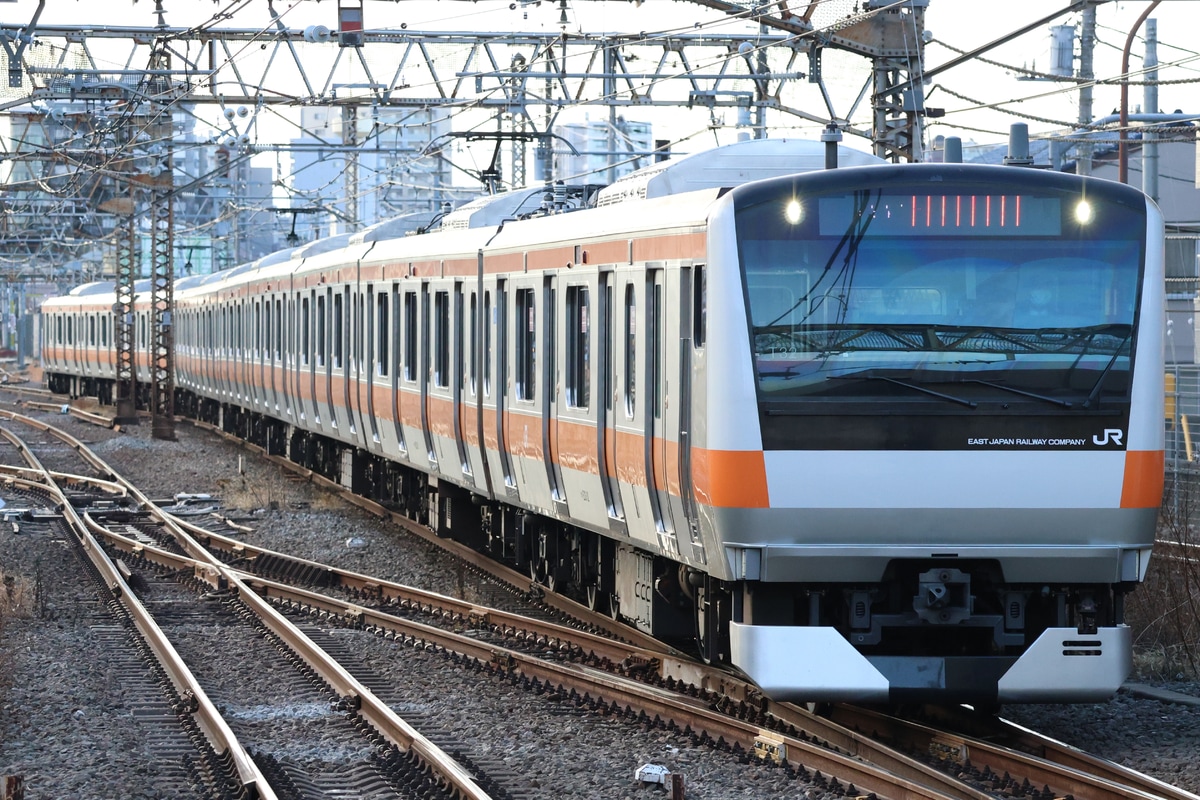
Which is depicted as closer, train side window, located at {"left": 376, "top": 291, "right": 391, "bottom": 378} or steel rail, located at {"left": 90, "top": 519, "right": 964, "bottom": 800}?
steel rail, located at {"left": 90, "top": 519, "right": 964, "bottom": 800}

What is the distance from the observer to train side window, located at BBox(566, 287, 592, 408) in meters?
11.1

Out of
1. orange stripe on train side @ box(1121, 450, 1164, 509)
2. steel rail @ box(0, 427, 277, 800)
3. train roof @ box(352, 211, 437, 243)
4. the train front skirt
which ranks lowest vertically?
steel rail @ box(0, 427, 277, 800)

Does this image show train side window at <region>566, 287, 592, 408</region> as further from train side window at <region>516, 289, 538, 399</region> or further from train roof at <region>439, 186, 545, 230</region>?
train roof at <region>439, 186, 545, 230</region>

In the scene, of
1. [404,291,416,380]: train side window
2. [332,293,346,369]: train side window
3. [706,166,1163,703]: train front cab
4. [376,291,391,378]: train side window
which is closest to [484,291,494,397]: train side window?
[404,291,416,380]: train side window

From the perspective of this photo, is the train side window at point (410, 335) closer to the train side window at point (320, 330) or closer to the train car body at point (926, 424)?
the train side window at point (320, 330)

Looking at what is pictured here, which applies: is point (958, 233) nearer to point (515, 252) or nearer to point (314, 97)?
point (515, 252)

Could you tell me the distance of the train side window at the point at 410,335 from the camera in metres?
16.7

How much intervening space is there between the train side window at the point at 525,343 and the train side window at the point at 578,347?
847 millimetres

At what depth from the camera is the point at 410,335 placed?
1689 cm

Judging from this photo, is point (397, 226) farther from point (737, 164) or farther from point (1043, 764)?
point (1043, 764)

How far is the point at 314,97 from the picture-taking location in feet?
73.7

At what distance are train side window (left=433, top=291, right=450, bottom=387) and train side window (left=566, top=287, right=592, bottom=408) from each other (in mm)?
3824

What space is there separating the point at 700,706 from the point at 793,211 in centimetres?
271

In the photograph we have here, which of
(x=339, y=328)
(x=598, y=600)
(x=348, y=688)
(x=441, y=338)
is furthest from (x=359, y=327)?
(x=348, y=688)
